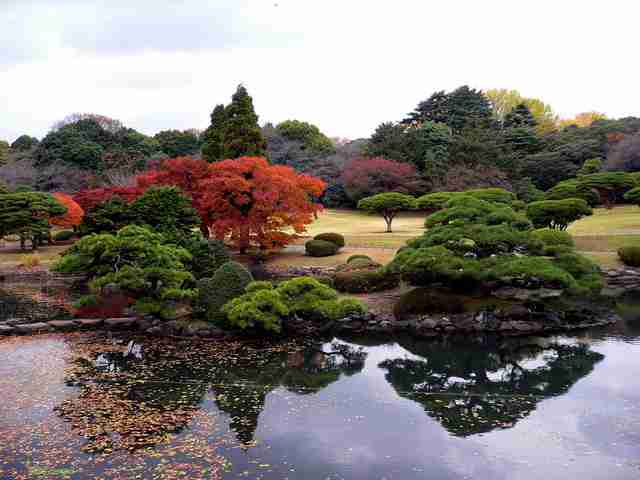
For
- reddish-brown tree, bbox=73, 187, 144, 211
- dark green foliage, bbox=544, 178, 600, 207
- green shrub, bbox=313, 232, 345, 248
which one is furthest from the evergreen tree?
dark green foliage, bbox=544, 178, 600, 207

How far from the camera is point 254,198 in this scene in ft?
86.6

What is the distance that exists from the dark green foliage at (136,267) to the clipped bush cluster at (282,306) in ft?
5.91

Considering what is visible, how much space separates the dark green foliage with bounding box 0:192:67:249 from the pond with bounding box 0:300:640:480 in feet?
53.2

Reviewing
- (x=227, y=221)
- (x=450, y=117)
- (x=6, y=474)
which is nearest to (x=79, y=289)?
(x=227, y=221)

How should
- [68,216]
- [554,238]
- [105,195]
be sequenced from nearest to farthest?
[554,238]
[68,216]
[105,195]

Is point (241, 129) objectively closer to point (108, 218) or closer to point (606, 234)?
point (108, 218)

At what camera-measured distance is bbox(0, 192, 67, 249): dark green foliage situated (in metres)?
29.2

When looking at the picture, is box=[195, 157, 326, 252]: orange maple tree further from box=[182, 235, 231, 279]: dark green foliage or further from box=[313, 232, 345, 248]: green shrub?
box=[182, 235, 231, 279]: dark green foliage

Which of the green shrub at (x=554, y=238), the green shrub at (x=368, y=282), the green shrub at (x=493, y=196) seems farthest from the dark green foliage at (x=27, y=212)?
the green shrub at (x=554, y=238)

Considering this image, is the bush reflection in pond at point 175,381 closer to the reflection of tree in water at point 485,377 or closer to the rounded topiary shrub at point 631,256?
the reflection of tree in water at point 485,377

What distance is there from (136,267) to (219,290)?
227cm

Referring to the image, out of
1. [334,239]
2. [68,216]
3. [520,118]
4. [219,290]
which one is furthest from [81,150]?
[219,290]

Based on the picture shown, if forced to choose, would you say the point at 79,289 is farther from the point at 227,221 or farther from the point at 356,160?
the point at 356,160

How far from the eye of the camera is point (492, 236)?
52.4 ft
